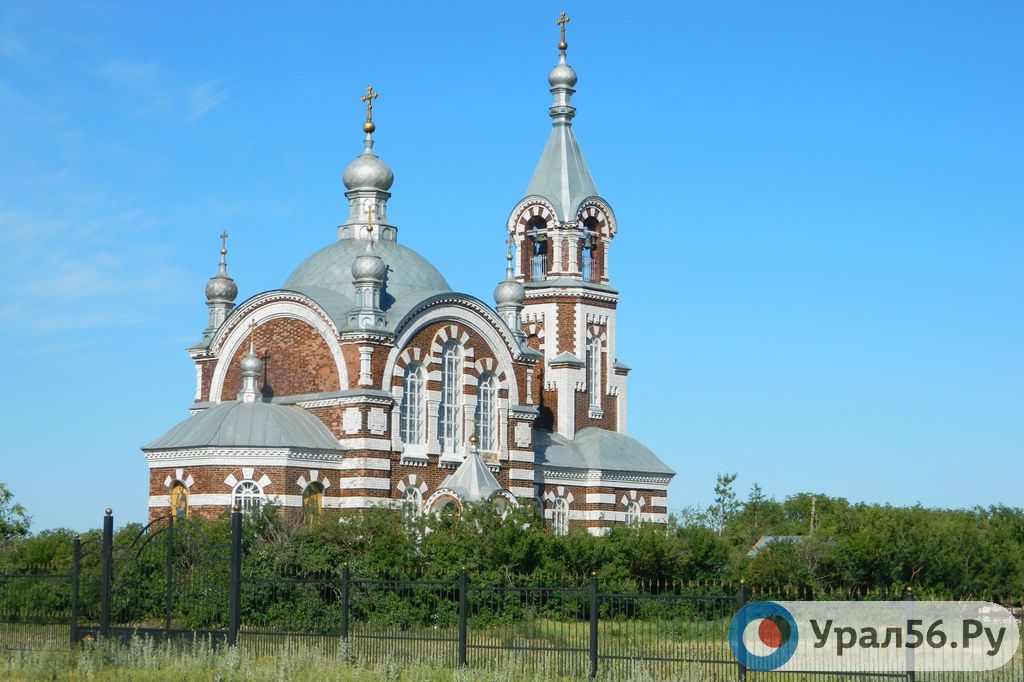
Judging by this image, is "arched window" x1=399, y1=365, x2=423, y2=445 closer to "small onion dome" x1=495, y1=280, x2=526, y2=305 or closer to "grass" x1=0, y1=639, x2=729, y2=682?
"small onion dome" x1=495, y1=280, x2=526, y2=305

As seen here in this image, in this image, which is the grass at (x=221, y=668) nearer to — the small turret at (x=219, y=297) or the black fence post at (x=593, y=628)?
the black fence post at (x=593, y=628)

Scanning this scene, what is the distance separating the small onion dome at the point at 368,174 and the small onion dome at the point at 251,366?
22.5 feet

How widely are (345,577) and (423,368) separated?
61.9 feet

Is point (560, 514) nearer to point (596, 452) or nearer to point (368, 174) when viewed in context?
point (596, 452)

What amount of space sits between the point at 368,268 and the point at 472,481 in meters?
6.22

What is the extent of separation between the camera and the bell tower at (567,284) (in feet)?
168

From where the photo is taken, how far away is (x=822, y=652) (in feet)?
86.5

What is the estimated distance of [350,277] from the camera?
45188 mm

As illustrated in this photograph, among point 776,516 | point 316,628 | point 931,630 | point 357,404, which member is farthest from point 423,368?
point 776,516

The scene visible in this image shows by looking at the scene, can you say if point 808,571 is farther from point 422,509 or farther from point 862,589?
point 422,509

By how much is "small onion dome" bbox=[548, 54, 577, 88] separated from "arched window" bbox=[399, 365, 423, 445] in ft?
45.9

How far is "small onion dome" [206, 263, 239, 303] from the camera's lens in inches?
1847

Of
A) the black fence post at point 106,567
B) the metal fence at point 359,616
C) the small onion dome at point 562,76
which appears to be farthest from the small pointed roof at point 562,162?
the black fence post at point 106,567

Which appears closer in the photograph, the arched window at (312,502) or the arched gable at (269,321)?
the arched window at (312,502)
